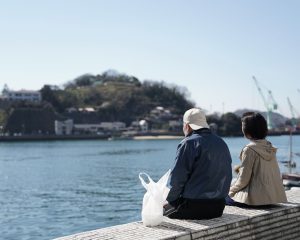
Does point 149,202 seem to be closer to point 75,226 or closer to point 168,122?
point 75,226

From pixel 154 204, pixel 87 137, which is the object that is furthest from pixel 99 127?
pixel 154 204

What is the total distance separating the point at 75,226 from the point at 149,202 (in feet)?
40.8

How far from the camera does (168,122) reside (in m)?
150

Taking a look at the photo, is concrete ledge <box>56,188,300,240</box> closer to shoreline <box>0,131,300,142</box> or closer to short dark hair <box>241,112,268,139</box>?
short dark hair <box>241,112,268,139</box>

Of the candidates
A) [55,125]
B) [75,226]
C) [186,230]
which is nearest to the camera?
[186,230]

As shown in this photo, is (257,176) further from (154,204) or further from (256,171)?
(154,204)

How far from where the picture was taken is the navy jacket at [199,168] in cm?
437

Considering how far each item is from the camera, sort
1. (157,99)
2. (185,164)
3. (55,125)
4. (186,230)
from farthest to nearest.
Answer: (157,99), (55,125), (185,164), (186,230)

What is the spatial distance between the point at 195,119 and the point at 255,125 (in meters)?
0.92

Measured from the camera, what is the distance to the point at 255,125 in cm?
517

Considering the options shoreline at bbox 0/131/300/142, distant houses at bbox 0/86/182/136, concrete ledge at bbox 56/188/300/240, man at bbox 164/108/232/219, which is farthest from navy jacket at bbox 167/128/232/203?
distant houses at bbox 0/86/182/136

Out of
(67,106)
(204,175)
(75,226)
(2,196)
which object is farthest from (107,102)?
(204,175)

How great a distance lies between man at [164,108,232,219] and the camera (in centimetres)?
438

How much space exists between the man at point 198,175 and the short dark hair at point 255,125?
0.71 m
